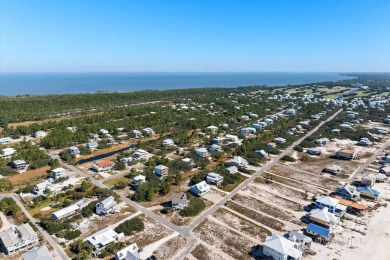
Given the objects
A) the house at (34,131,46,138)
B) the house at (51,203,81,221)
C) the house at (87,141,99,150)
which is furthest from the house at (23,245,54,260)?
the house at (34,131,46,138)

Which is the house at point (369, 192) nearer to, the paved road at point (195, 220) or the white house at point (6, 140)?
the paved road at point (195, 220)

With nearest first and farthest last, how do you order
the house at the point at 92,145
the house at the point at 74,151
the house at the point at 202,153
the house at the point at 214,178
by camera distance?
the house at the point at 214,178 < the house at the point at 202,153 < the house at the point at 74,151 < the house at the point at 92,145

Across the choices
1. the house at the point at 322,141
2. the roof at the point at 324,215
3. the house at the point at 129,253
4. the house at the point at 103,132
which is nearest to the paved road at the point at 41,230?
the house at the point at 129,253

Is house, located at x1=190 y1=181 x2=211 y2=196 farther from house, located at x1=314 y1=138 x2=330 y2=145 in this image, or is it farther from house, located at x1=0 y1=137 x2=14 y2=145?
house, located at x1=0 y1=137 x2=14 y2=145

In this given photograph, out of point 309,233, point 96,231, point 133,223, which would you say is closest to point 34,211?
point 96,231

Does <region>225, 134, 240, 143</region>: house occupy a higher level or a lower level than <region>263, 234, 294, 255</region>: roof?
lower

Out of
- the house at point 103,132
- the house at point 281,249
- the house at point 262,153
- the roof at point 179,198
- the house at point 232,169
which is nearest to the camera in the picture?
the house at point 281,249
